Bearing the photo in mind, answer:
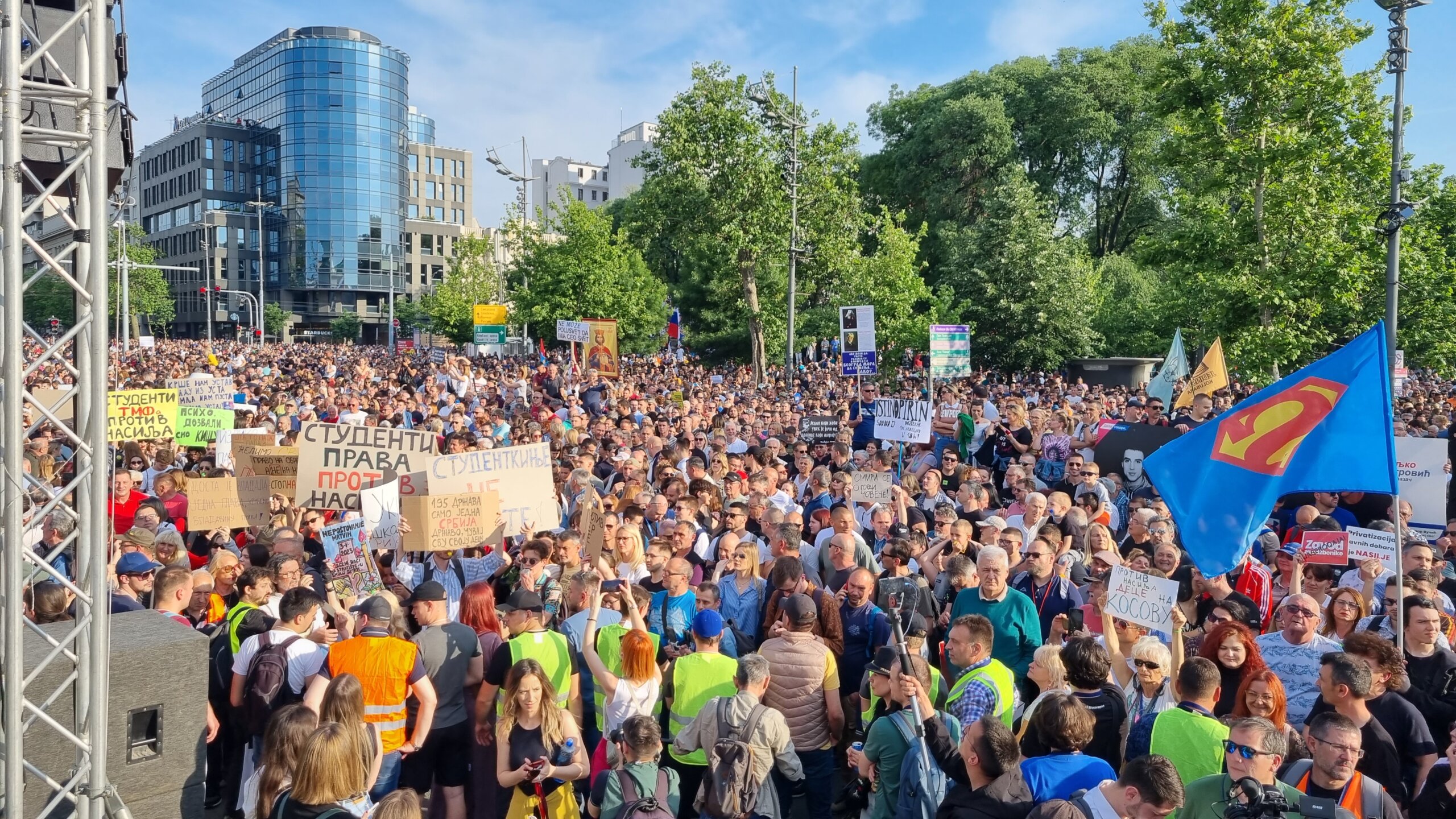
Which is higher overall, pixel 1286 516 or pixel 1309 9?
pixel 1309 9

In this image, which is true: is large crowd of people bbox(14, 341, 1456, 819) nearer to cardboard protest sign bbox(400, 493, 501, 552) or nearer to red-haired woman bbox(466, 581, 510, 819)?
red-haired woman bbox(466, 581, 510, 819)

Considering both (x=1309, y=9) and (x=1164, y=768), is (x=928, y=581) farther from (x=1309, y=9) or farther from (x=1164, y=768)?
(x=1309, y=9)

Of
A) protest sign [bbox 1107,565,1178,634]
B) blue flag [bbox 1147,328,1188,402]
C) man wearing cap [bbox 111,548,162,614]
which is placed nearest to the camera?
protest sign [bbox 1107,565,1178,634]

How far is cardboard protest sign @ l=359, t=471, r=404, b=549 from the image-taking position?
8.54 meters

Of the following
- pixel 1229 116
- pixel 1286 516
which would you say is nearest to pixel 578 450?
pixel 1286 516

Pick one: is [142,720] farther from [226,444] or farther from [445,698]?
[226,444]

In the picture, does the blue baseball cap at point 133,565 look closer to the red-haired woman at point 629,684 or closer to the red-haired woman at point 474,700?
the red-haired woman at point 474,700

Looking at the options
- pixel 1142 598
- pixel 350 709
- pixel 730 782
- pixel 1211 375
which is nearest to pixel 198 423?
pixel 350 709

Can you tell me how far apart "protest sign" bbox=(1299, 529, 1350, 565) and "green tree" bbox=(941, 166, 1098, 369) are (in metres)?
24.6

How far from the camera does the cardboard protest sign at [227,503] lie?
30.1ft

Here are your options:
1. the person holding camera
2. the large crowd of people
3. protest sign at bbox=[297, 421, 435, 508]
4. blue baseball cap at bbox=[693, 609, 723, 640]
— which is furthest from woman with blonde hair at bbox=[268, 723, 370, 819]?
protest sign at bbox=[297, 421, 435, 508]

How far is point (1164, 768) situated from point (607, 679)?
9.41ft

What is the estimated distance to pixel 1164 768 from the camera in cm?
400

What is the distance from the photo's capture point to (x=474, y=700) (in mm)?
6098
